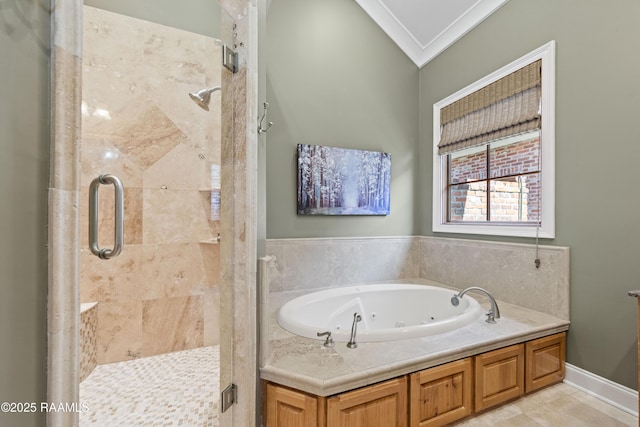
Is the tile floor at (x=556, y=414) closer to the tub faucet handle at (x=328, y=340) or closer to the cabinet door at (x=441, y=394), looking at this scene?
the cabinet door at (x=441, y=394)

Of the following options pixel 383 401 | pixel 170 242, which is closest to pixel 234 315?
pixel 383 401

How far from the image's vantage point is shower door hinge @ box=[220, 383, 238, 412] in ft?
4.15

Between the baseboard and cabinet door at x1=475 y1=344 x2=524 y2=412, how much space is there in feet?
1.56

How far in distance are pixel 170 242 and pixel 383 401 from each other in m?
1.90

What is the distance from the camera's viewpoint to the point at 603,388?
1771mm

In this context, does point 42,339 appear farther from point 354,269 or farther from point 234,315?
point 354,269

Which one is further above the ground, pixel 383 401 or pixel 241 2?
pixel 241 2

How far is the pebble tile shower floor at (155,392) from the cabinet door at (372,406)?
29.9 inches

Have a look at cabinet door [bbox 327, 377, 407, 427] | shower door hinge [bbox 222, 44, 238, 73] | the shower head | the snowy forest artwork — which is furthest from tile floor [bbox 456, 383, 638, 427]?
the shower head

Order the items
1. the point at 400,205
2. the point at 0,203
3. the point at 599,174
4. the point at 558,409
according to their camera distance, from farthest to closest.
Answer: the point at 400,205 < the point at 599,174 < the point at 558,409 < the point at 0,203

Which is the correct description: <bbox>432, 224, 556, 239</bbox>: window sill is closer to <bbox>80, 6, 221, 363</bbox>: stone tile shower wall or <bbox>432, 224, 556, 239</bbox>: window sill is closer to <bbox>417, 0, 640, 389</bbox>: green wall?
<bbox>417, 0, 640, 389</bbox>: green wall

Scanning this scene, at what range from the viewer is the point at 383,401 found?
1.39m

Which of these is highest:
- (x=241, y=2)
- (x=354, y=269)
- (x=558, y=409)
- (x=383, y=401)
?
(x=241, y=2)

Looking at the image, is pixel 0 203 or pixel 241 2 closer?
pixel 0 203
